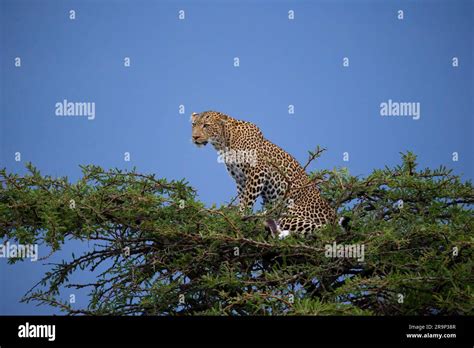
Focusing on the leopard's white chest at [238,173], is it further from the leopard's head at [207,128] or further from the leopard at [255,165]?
the leopard's head at [207,128]

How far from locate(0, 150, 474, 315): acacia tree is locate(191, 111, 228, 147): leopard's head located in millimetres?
3636

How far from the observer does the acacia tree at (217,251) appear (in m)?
10.8

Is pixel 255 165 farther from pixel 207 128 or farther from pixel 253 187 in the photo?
pixel 207 128

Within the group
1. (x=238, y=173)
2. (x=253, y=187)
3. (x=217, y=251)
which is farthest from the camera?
(x=238, y=173)

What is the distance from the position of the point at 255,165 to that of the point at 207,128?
3.17 feet

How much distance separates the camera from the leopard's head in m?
15.7

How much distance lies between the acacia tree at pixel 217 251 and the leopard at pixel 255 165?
1.54 m

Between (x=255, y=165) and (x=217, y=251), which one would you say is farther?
(x=255, y=165)

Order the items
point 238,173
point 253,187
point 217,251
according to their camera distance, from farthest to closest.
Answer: point 238,173 < point 253,187 < point 217,251

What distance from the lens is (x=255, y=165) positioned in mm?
15250

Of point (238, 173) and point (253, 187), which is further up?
point (238, 173)

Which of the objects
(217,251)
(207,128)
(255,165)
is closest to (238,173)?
(255,165)
